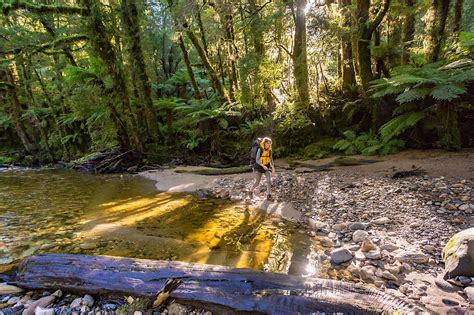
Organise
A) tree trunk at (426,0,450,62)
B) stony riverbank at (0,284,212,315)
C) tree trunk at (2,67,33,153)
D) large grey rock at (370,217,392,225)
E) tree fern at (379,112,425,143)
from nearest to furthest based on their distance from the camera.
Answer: stony riverbank at (0,284,212,315) → large grey rock at (370,217,392,225) → tree fern at (379,112,425,143) → tree trunk at (426,0,450,62) → tree trunk at (2,67,33,153)

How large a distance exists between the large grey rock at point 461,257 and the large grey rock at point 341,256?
1.05 metres

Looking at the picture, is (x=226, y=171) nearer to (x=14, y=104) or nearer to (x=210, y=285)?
(x=210, y=285)

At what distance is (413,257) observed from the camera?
11.3ft

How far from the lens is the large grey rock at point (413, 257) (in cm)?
338

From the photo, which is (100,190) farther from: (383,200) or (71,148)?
(71,148)

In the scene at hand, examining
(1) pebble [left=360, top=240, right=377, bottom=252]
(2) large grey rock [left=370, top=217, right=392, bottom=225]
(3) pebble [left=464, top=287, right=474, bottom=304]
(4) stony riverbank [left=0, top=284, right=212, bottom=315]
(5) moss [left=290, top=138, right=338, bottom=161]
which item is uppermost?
(5) moss [left=290, top=138, right=338, bottom=161]

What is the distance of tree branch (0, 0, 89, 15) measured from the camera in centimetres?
989

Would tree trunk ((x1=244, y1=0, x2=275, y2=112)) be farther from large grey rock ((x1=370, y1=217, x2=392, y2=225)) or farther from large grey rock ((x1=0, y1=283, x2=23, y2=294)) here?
large grey rock ((x1=0, y1=283, x2=23, y2=294))

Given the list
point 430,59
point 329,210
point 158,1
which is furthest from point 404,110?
point 158,1

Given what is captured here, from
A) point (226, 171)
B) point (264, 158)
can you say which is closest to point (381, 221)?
point (264, 158)

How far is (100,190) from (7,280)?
5.65 m

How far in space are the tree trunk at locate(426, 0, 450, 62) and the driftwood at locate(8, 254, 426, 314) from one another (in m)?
8.10

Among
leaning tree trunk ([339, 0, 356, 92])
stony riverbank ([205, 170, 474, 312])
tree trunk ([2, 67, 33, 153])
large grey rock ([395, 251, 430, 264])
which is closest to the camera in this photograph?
stony riverbank ([205, 170, 474, 312])

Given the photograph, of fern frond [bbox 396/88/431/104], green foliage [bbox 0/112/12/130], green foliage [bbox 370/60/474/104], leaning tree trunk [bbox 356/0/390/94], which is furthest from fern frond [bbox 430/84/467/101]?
green foliage [bbox 0/112/12/130]
